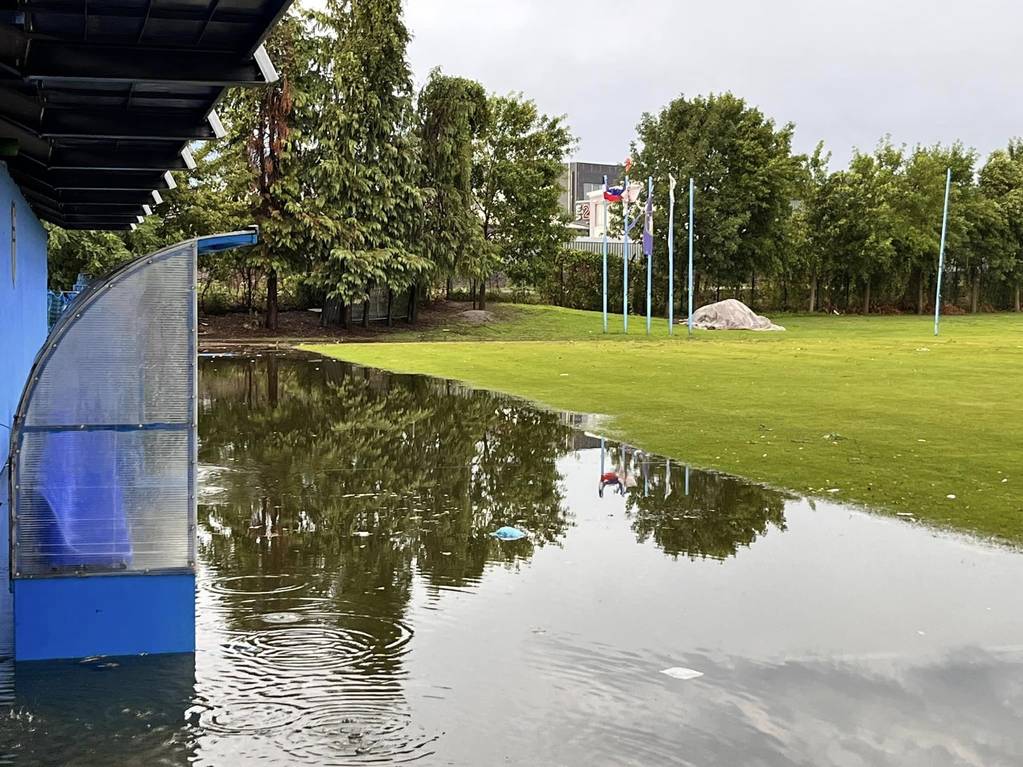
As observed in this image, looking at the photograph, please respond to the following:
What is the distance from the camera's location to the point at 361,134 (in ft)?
150

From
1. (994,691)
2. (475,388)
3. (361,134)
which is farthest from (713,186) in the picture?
(994,691)

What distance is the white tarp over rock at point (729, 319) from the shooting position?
168 feet

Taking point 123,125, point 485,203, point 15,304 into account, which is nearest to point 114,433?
point 123,125

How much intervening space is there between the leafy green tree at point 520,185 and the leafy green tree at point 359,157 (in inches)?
344

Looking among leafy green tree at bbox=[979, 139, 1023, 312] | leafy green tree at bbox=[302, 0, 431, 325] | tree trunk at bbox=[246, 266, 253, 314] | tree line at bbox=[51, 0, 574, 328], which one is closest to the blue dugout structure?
tree line at bbox=[51, 0, 574, 328]

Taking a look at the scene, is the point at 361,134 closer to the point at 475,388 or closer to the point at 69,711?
the point at 475,388

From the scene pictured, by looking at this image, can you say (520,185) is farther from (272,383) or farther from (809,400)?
(809,400)

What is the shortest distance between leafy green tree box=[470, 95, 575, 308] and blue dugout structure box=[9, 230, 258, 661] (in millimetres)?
48812

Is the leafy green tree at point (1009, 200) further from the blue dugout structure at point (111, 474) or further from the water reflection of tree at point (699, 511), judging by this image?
the blue dugout structure at point (111, 474)

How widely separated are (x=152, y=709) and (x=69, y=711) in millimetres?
398

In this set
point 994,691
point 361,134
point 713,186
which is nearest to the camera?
point 994,691

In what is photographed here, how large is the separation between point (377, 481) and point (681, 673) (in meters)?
6.56

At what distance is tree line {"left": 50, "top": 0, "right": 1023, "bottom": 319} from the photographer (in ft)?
146

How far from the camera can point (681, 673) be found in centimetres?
599
